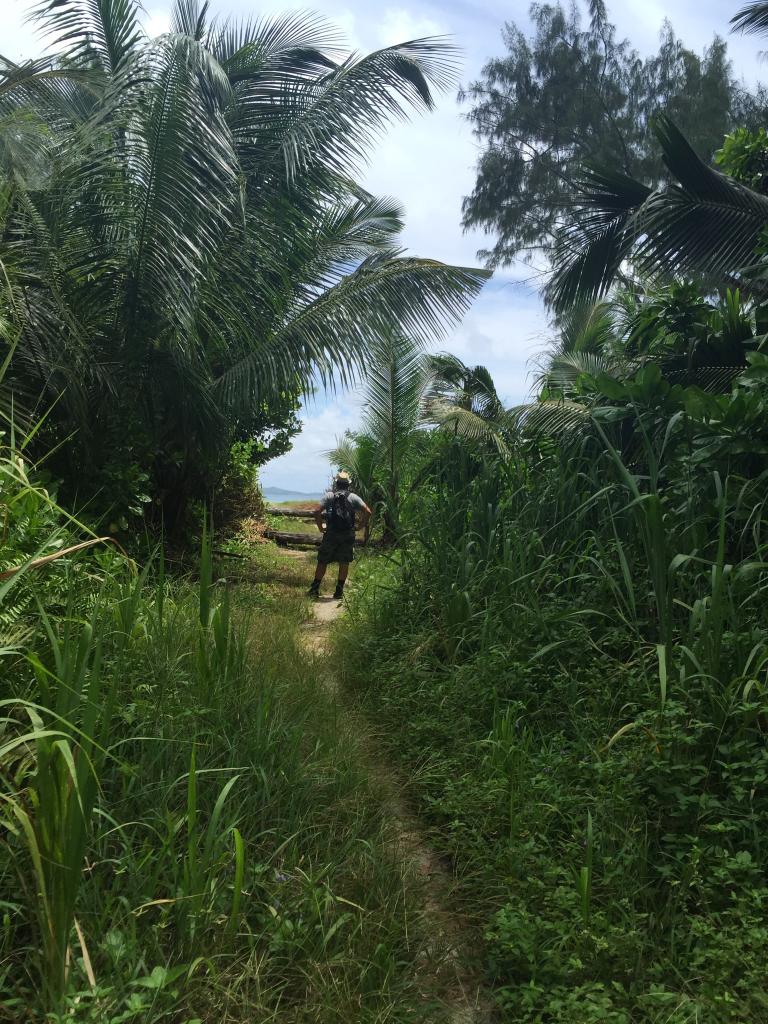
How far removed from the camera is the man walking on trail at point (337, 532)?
27.8 ft

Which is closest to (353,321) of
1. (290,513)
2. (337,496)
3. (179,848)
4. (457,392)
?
(337,496)

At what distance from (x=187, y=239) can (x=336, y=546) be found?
3387 millimetres

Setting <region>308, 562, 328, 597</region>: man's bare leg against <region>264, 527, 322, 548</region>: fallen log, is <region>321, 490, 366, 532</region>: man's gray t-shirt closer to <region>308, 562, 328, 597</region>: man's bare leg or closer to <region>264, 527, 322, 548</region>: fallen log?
<region>308, 562, 328, 597</region>: man's bare leg

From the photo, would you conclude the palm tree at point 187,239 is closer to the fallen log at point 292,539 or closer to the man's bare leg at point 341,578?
the man's bare leg at point 341,578

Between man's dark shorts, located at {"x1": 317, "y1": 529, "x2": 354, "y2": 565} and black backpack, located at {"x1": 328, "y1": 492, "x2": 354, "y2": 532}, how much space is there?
45 mm

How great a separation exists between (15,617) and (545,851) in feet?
7.18

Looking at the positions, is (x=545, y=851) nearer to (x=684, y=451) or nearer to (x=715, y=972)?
(x=715, y=972)

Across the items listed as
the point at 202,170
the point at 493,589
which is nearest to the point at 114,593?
the point at 493,589

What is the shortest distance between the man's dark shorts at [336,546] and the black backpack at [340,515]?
0.15 feet

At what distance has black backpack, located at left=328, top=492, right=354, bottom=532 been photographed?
8.47m

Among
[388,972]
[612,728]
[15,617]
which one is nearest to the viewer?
[388,972]

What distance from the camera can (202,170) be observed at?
719 cm

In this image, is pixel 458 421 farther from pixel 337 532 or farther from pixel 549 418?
pixel 549 418

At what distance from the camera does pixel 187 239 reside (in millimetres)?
7008
